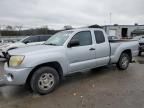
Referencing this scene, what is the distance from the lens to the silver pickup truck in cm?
492

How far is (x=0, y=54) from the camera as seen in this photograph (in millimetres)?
11992

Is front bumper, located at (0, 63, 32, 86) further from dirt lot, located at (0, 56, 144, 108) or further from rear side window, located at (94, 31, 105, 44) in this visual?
rear side window, located at (94, 31, 105, 44)

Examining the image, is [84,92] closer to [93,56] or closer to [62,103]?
[62,103]

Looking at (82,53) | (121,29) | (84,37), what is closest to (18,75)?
(82,53)

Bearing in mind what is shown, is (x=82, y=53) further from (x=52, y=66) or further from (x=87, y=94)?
(x=87, y=94)

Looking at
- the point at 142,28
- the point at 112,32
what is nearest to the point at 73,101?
the point at 112,32

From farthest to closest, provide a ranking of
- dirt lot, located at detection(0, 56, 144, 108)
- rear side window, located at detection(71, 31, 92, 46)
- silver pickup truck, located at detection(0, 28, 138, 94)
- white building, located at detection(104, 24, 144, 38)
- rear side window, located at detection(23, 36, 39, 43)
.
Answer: white building, located at detection(104, 24, 144, 38), rear side window, located at detection(23, 36, 39, 43), rear side window, located at detection(71, 31, 92, 46), silver pickup truck, located at detection(0, 28, 138, 94), dirt lot, located at detection(0, 56, 144, 108)

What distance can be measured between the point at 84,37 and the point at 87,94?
209cm

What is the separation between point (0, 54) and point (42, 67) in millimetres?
7738

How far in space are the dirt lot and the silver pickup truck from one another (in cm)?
39

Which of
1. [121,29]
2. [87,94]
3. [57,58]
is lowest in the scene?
[87,94]

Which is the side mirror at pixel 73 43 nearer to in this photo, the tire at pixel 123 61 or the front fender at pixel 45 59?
the front fender at pixel 45 59

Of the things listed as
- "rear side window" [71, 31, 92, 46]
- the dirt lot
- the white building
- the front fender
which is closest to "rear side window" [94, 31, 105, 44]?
"rear side window" [71, 31, 92, 46]

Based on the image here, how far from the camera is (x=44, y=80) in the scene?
5262 mm
